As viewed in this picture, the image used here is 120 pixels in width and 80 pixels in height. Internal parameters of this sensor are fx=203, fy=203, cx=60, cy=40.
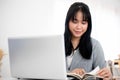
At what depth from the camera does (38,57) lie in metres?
1.14

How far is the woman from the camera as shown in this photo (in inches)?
60.6

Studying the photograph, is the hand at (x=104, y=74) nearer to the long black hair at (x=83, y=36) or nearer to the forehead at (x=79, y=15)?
the long black hair at (x=83, y=36)

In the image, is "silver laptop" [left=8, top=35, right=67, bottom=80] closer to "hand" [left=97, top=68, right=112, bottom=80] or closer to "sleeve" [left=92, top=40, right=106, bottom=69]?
"hand" [left=97, top=68, right=112, bottom=80]

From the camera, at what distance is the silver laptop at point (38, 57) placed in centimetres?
105

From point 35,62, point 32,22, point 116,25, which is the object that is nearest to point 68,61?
point 35,62

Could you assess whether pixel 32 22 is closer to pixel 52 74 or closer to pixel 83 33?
pixel 83 33

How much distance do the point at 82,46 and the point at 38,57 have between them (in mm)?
550

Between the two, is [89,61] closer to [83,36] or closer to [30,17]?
[83,36]

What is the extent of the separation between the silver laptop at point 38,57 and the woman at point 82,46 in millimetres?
419

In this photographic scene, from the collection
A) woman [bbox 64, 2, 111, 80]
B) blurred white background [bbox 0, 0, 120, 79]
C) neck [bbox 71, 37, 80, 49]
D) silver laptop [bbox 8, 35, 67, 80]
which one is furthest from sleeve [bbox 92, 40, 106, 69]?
blurred white background [bbox 0, 0, 120, 79]

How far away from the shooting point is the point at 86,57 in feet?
5.07

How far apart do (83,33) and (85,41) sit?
0.07 meters

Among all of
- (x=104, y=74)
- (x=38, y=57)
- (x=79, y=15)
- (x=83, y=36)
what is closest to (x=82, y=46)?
(x=83, y=36)

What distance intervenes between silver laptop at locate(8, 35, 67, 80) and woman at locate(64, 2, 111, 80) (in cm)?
42
